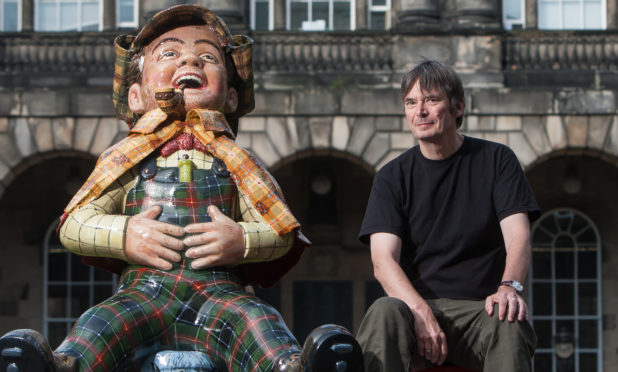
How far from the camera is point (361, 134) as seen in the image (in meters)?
15.7

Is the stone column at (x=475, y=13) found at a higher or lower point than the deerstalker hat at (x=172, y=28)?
higher

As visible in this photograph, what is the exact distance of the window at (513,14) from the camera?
1666 centimetres

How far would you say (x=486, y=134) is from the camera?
51.2 ft

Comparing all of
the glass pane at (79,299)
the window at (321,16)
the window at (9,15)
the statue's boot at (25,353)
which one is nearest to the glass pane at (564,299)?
the window at (321,16)

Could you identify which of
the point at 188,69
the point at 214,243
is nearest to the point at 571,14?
the point at 188,69

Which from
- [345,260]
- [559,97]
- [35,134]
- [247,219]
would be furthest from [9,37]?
[247,219]

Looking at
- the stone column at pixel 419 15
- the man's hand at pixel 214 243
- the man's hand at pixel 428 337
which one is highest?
the stone column at pixel 419 15

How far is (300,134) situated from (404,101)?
987 cm

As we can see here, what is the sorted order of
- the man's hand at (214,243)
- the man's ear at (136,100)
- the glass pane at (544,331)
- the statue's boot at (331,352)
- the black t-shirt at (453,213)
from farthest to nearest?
the glass pane at (544,331), the man's ear at (136,100), the black t-shirt at (453,213), the man's hand at (214,243), the statue's boot at (331,352)

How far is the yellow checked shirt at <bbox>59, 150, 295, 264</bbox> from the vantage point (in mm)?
5605

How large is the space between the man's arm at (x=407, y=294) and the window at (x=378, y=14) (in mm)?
11134

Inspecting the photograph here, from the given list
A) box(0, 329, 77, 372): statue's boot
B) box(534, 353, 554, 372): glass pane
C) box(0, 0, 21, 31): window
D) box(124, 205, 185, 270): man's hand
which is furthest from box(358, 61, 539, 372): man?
box(534, 353, 554, 372): glass pane

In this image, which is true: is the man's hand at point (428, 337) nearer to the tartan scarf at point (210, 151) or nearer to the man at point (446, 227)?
the man at point (446, 227)

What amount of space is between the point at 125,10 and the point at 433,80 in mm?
11476
